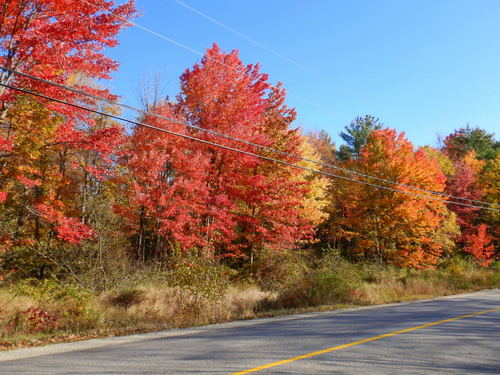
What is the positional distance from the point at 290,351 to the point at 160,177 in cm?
1250

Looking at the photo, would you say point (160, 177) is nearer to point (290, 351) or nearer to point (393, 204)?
point (290, 351)

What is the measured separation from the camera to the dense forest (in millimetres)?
11477

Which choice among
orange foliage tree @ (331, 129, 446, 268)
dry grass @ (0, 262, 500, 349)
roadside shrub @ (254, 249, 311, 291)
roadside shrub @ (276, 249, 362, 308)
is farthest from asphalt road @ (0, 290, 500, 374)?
orange foliage tree @ (331, 129, 446, 268)

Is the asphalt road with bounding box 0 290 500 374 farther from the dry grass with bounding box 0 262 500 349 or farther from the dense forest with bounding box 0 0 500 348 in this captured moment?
the dense forest with bounding box 0 0 500 348

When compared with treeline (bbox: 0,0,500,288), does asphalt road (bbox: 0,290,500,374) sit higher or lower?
lower

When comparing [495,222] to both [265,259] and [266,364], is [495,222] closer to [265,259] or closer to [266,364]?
[265,259]

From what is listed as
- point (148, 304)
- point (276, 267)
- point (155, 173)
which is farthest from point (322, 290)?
point (155, 173)

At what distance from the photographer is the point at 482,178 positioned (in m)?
41.1

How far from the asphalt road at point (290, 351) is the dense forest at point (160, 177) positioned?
345 cm

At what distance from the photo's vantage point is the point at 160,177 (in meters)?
18.0

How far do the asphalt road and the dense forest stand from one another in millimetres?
3454

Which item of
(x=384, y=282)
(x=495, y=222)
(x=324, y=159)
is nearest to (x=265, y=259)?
(x=384, y=282)

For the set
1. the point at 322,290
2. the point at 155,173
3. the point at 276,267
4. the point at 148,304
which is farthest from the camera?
the point at 276,267

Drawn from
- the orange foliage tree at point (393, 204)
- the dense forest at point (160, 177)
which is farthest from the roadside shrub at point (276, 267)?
the orange foliage tree at point (393, 204)
